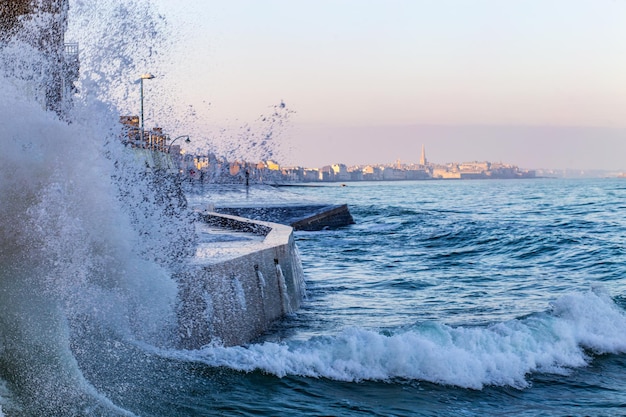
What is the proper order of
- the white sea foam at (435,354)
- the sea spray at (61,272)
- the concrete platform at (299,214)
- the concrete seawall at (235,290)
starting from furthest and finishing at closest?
the concrete platform at (299,214)
the concrete seawall at (235,290)
the white sea foam at (435,354)
the sea spray at (61,272)

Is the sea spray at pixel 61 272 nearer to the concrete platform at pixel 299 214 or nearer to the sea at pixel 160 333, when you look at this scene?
the sea at pixel 160 333

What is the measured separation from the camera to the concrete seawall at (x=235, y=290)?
6.44 metres

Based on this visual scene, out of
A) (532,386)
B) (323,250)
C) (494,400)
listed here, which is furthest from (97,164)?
(323,250)

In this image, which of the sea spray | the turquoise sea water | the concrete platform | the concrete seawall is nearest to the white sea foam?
the turquoise sea water

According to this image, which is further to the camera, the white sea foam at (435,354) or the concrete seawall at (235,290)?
the concrete seawall at (235,290)

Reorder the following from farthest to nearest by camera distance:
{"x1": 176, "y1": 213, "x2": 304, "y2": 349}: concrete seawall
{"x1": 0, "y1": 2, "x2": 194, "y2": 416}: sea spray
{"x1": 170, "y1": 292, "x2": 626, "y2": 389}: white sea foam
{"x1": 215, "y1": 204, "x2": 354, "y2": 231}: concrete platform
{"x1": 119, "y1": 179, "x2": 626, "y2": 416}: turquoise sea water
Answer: {"x1": 215, "y1": 204, "x2": 354, "y2": 231}: concrete platform, {"x1": 176, "y1": 213, "x2": 304, "y2": 349}: concrete seawall, {"x1": 170, "y1": 292, "x2": 626, "y2": 389}: white sea foam, {"x1": 119, "y1": 179, "x2": 626, "y2": 416}: turquoise sea water, {"x1": 0, "y1": 2, "x2": 194, "y2": 416}: sea spray

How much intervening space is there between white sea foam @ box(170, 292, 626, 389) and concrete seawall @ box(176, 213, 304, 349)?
27 cm

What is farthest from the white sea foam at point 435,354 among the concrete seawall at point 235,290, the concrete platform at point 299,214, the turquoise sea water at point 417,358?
the concrete platform at point 299,214

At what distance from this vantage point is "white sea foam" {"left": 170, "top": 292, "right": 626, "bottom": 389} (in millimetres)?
6312

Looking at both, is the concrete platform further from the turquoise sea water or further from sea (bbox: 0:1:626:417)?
sea (bbox: 0:1:626:417)

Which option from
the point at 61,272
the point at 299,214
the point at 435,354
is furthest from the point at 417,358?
the point at 299,214

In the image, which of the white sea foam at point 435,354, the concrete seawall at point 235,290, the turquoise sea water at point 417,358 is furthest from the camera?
the concrete seawall at point 235,290

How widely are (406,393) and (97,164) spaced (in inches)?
Answer: 113

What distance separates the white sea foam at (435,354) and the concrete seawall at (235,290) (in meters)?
0.27
